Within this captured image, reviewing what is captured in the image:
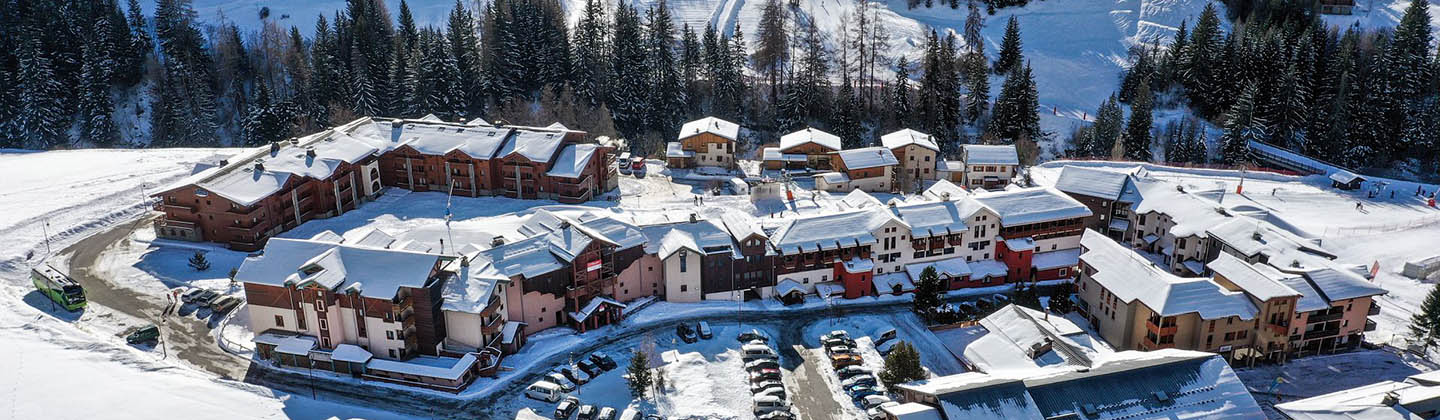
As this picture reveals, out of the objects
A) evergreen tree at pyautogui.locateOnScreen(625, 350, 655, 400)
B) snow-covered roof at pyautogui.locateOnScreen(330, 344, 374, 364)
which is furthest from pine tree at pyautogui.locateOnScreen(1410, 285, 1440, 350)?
snow-covered roof at pyautogui.locateOnScreen(330, 344, 374, 364)

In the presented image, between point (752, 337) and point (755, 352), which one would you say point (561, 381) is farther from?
point (752, 337)

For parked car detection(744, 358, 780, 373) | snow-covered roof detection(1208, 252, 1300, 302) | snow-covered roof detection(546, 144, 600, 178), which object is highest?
snow-covered roof detection(546, 144, 600, 178)

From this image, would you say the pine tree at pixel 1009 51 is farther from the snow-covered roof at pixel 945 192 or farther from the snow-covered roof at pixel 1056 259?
the snow-covered roof at pixel 1056 259

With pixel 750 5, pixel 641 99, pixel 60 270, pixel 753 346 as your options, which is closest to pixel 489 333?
pixel 753 346

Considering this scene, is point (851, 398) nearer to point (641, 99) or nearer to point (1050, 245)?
point (1050, 245)

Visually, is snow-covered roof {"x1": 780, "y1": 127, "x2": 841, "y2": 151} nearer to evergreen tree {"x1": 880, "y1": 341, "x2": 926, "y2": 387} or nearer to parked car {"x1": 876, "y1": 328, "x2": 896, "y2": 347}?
parked car {"x1": 876, "y1": 328, "x2": 896, "y2": 347}

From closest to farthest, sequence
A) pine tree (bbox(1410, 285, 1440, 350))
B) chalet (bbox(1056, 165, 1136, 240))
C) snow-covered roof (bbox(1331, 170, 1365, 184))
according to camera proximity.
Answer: pine tree (bbox(1410, 285, 1440, 350)) → chalet (bbox(1056, 165, 1136, 240)) → snow-covered roof (bbox(1331, 170, 1365, 184))

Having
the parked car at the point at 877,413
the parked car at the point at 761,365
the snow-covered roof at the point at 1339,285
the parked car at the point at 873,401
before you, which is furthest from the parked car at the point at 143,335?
the snow-covered roof at the point at 1339,285
